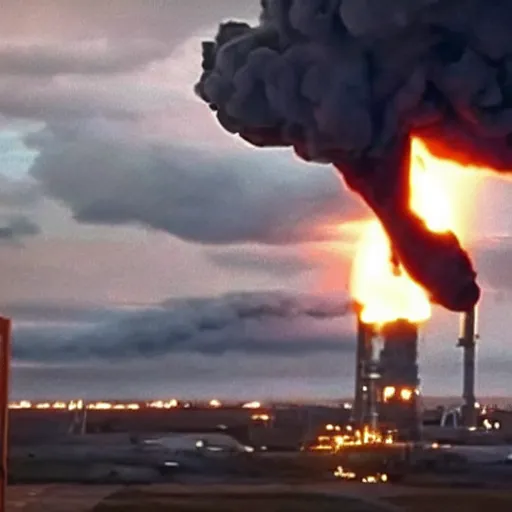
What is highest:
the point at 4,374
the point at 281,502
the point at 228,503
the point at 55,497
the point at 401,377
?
the point at 401,377

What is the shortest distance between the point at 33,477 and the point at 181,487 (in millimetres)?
12569

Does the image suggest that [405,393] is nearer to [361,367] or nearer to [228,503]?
[361,367]

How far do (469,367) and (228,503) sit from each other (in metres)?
79.3

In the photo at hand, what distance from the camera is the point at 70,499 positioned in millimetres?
52625

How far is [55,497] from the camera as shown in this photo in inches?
2124

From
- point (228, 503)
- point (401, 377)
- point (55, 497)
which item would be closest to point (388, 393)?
point (401, 377)

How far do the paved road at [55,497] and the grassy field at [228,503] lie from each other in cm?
90

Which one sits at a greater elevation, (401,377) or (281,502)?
(401,377)

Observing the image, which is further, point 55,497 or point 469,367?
point 469,367

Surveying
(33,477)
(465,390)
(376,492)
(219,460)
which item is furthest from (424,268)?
(465,390)

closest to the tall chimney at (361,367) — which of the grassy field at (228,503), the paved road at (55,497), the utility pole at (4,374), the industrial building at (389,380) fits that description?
the industrial building at (389,380)

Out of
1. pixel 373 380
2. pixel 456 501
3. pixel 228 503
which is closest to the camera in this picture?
pixel 228 503

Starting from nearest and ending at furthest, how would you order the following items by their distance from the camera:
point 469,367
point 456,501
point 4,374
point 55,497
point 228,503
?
point 4,374, point 228,503, point 456,501, point 55,497, point 469,367

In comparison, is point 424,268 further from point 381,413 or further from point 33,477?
point 381,413
